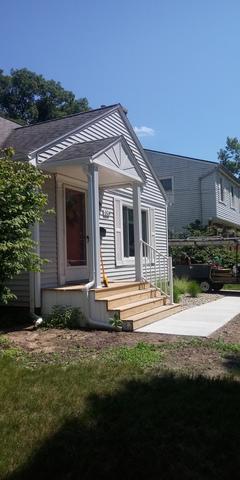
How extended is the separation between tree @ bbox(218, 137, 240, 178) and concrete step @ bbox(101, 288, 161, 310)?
37313 millimetres

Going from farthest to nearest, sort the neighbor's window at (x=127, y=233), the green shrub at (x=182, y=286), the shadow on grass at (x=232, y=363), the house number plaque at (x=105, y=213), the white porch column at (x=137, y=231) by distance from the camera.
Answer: the green shrub at (x=182, y=286) < the neighbor's window at (x=127, y=233) < the house number plaque at (x=105, y=213) < the white porch column at (x=137, y=231) < the shadow on grass at (x=232, y=363)

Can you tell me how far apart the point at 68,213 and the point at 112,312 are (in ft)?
9.33

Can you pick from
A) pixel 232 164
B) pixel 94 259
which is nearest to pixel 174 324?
pixel 94 259

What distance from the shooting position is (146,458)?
9.99 ft

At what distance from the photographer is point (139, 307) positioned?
866 centimetres

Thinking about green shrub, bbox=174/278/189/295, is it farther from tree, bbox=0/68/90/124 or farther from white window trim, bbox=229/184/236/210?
tree, bbox=0/68/90/124

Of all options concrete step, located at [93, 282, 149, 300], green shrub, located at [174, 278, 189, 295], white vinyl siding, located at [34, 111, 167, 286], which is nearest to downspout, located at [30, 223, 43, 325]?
white vinyl siding, located at [34, 111, 167, 286]

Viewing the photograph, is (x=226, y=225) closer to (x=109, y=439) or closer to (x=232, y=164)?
(x=232, y=164)

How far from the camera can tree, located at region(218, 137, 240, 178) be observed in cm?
4507

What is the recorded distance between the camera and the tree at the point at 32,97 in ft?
136

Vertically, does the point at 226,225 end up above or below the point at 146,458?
above

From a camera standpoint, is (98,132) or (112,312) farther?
(98,132)

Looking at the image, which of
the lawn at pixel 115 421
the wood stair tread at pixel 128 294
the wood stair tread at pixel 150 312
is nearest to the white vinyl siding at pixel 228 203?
the wood stair tread at pixel 128 294

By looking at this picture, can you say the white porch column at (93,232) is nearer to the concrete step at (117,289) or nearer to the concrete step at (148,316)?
the concrete step at (117,289)
